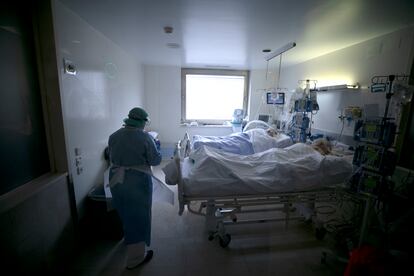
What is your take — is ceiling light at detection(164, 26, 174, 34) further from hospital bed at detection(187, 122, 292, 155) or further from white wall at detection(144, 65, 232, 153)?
white wall at detection(144, 65, 232, 153)

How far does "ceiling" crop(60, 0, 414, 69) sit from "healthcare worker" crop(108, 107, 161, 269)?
3.14ft

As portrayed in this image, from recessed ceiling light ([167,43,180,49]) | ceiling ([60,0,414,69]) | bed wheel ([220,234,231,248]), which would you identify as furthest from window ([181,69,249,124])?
bed wheel ([220,234,231,248])

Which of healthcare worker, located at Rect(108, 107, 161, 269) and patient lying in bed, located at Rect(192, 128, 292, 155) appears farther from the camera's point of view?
patient lying in bed, located at Rect(192, 128, 292, 155)

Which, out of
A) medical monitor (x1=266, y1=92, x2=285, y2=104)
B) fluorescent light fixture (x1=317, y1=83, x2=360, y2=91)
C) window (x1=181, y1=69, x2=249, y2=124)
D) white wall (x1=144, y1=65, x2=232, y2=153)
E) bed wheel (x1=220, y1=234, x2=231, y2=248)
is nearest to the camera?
bed wheel (x1=220, y1=234, x2=231, y2=248)

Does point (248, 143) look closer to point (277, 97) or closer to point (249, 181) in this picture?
point (277, 97)

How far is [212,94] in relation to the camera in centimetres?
493

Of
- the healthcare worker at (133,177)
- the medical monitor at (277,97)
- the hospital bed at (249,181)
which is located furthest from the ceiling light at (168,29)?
the medical monitor at (277,97)

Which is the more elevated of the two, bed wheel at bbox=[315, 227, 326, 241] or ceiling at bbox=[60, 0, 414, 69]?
ceiling at bbox=[60, 0, 414, 69]

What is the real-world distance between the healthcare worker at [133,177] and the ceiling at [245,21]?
3.14 ft

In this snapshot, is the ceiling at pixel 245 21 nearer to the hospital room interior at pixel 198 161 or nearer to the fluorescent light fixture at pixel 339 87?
the hospital room interior at pixel 198 161

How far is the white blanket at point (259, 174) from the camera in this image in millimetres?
1659

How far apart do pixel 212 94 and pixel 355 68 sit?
303 cm

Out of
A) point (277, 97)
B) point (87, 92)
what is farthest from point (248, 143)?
point (87, 92)

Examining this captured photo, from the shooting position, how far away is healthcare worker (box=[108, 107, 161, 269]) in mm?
1662
